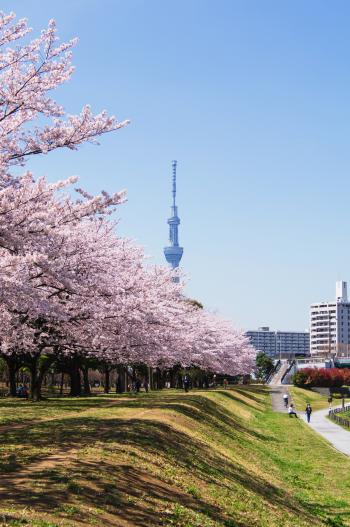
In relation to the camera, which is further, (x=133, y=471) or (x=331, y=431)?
(x=331, y=431)

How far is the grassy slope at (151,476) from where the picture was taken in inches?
471

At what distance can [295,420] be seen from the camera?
6322 cm

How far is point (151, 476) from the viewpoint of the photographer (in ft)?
52.9

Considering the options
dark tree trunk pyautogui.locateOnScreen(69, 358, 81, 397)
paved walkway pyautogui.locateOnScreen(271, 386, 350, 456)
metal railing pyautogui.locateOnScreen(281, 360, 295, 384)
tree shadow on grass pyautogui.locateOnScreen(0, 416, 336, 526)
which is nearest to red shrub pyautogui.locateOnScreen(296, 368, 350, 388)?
metal railing pyautogui.locateOnScreen(281, 360, 295, 384)

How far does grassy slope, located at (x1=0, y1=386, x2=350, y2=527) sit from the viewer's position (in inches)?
471

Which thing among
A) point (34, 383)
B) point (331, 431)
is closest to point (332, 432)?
point (331, 431)

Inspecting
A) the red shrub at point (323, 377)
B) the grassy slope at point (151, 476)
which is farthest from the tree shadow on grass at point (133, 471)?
the red shrub at point (323, 377)

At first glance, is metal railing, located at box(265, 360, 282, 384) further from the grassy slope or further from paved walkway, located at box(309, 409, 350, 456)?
the grassy slope

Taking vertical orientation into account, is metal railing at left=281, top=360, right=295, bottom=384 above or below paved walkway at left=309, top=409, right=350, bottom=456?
above

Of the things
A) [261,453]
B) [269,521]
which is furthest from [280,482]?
[269,521]

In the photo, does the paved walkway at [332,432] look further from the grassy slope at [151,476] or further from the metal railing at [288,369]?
the metal railing at [288,369]

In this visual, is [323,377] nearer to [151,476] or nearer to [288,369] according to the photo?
[288,369]

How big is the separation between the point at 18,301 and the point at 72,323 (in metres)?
10.1

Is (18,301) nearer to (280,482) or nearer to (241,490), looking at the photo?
(241,490)
